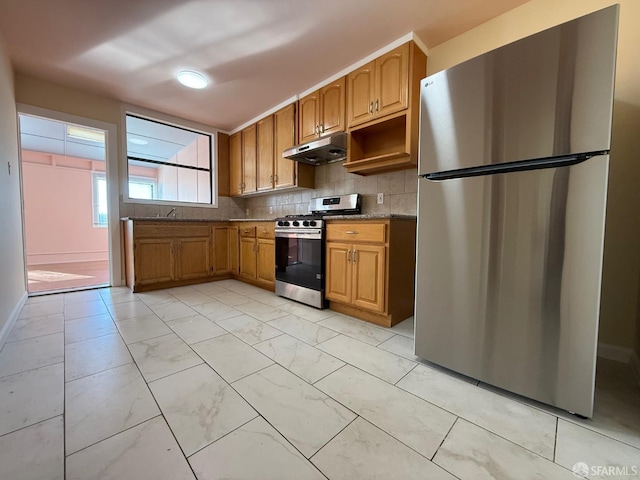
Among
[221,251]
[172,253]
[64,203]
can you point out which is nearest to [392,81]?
[221,251]

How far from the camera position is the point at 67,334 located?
194cm

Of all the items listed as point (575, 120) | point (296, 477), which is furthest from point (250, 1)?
point (296, 477)

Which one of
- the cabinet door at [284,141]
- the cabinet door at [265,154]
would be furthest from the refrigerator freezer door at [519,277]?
the cabinet door at [265,154]

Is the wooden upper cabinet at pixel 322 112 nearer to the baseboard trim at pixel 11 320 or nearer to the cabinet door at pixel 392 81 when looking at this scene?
the cabinet door at pixel 392 81

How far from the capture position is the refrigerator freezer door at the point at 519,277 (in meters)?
1.09

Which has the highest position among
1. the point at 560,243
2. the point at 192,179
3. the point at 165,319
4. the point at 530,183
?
the point at 192,179

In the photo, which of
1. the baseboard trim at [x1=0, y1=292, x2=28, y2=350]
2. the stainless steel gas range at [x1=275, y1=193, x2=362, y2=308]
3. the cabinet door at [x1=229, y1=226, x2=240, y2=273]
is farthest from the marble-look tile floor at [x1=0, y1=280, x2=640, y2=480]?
the cabinet door at [x1=229, y1=226, x2=240, y2=273]

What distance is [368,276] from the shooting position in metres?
2.19

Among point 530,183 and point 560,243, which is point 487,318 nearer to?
point 560,243

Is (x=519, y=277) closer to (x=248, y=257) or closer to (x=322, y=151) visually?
(x=322, y=151)

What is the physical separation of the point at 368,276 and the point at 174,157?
535cm

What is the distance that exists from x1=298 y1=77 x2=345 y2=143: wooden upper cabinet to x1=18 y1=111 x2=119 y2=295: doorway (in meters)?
3.91

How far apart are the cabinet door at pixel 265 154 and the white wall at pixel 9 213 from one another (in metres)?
2.40

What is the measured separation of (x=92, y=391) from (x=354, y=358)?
1366 millimetres
